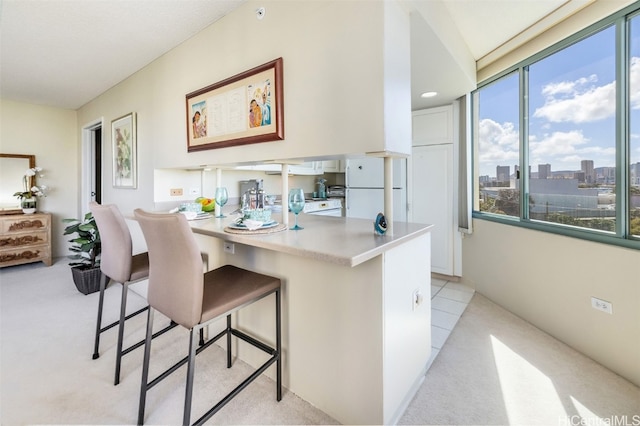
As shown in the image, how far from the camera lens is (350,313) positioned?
139 centimetres

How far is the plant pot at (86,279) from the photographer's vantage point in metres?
3.13

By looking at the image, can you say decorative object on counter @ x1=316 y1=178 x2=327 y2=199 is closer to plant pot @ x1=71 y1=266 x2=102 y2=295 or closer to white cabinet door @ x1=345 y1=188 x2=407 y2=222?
white cabinet door @ x1=345 y1=188 x2=407 y2=222

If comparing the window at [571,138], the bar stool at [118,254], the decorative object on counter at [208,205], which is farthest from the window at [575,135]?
the bar stool at [118,254]

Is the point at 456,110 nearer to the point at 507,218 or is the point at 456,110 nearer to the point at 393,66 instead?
the point at 507,218

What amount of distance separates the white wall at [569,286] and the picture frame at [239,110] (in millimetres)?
2277

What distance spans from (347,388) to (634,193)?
210cm

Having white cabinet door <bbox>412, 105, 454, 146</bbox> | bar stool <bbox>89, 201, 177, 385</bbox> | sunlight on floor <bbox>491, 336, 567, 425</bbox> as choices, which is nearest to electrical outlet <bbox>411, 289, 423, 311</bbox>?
sunlight on floor <bbox>491, 336, 567, 425</bbox>

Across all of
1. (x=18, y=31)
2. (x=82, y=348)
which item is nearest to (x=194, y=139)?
(x=18, y=31)

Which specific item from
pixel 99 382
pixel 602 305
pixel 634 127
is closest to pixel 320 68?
pixel 634 127

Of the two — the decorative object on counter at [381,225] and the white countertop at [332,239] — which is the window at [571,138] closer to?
the white countertop at [332,239]

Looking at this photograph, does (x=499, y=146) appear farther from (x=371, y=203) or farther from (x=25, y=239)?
(x=25, y=239)

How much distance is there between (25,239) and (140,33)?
3646 mm

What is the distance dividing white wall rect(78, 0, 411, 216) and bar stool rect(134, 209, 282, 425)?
748 mm

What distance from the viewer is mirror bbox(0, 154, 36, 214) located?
13.2ft
